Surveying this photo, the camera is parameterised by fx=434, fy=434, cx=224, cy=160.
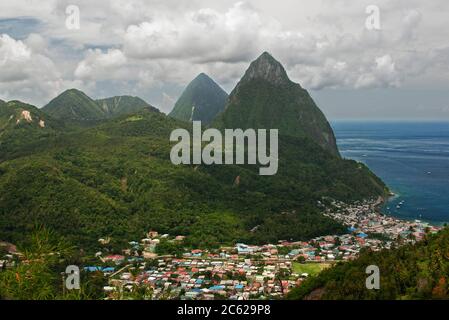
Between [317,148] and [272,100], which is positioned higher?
[272,100]

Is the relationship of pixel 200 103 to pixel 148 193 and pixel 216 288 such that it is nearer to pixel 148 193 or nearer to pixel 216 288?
pixel 148 193

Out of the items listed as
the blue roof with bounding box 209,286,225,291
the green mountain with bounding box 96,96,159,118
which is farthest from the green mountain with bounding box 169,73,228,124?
the blue roof with bounding box 209,286,225,291

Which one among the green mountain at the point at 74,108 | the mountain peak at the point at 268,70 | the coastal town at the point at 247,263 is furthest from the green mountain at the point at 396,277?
the green mountain at the point at 74,108

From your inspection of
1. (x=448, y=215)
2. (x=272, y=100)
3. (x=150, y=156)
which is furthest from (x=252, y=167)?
(x=272, y=100)

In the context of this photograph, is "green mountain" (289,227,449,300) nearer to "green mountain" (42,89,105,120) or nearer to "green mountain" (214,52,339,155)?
"green mountain" (214,52,339,155)

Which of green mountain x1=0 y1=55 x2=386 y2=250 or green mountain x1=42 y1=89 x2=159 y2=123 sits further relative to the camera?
green mountain x1=42 y1=89 x2=159 y2=123
